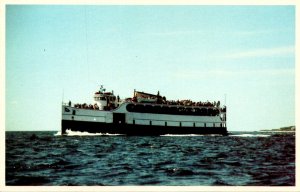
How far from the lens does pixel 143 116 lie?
4403 cm

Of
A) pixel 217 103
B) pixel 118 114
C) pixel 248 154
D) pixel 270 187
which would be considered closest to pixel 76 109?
pixel 118 114

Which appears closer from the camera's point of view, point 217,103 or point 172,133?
point 172,133

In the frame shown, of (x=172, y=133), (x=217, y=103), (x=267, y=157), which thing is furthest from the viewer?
(x=217, y=103)

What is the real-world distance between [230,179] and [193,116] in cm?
3116

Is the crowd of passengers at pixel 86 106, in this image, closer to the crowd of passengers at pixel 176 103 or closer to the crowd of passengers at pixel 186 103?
the crowd of passengers at pixel 176 103

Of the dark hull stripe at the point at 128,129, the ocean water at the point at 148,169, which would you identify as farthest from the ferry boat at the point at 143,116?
the ocean water at the point at 148,169

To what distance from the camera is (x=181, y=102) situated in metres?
47.3

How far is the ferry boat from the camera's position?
1582 inches

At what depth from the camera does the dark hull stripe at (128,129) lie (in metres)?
40.0

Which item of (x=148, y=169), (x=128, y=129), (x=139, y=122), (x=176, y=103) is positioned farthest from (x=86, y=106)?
(x=148, y=169)

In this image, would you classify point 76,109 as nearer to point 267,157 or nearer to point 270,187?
point 267,157

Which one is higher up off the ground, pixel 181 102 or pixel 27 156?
pixel 181 102
